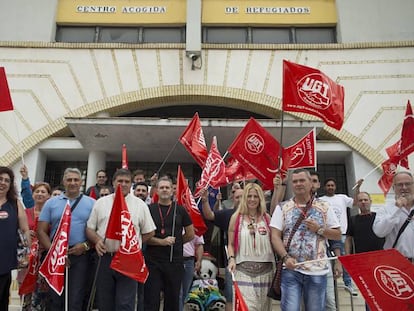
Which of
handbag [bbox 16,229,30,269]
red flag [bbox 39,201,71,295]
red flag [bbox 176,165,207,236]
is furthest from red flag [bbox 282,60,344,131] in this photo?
handbag [bbox 16,229,30,269]

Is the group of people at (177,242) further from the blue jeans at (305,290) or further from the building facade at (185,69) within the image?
the building facade at (185,69)

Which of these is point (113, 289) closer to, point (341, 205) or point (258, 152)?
point (258, 152)

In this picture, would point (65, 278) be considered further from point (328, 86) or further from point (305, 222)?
point (328, 86)

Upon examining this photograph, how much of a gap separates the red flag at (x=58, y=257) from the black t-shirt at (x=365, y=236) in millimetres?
3873

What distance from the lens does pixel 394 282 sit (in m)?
3.09

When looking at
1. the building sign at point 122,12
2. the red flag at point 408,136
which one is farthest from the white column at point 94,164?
the red flag at point 408,136

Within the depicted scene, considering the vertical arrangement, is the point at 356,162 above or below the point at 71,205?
above

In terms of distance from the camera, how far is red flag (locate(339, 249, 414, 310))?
3.04m

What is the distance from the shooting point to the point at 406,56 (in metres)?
11.2

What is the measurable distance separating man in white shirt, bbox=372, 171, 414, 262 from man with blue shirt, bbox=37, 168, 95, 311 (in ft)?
9.92

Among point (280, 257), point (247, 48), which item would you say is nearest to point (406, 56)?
point (247, 48)

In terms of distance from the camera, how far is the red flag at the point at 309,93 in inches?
223

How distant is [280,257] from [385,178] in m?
4.98

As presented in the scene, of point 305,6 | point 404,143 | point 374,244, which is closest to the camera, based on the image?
point 374,244
